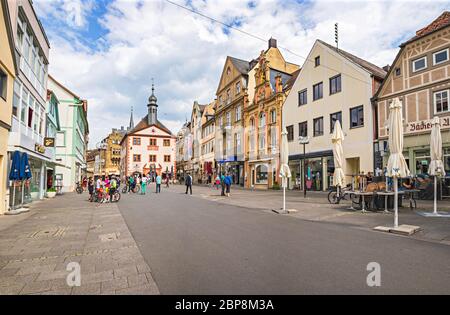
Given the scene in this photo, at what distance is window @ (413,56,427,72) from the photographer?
19.5m

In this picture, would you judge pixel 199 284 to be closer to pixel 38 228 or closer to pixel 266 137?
pixel 38 228

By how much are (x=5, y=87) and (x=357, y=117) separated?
23054 mm

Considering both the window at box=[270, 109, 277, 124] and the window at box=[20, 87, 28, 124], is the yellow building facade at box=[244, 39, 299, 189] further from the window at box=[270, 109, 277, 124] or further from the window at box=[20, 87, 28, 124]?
the window at box=[20, 87, 28, 124]

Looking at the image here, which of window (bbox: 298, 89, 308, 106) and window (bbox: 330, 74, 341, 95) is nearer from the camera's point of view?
window (bbox: 330, 74, 341, 95)

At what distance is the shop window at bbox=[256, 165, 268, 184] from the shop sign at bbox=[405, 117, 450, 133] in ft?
54.8

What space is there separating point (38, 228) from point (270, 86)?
98.5ft

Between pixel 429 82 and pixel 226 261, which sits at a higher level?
pixel 429 82

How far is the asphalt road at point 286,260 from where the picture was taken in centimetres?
409

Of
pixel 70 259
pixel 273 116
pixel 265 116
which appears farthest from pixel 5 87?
pixel 265 116

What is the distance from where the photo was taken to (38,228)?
9.21 meters

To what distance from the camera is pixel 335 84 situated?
26125 millimetres

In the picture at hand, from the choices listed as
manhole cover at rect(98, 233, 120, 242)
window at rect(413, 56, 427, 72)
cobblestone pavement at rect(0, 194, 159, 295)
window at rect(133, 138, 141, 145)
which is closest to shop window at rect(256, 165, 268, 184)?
window at rect(413, 56, 427, 72)

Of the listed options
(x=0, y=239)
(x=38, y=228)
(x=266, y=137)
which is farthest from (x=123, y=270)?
(x=266, y=137)
